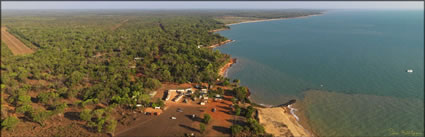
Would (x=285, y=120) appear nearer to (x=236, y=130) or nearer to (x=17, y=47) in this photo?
(x=236, y=130)

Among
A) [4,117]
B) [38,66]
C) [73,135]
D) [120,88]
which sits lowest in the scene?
[73,135]

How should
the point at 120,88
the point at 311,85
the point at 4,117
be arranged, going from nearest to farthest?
the point at 4,117 → the point at 120,88 → the point at 311,85

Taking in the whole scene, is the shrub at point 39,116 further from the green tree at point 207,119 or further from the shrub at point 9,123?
the green tree at point 207,119

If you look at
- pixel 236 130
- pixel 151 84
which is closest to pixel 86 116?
pixel 151 84

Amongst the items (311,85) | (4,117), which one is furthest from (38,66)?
(311,85)

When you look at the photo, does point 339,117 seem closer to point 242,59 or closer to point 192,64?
point 192,64

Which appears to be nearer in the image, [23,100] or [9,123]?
[9,123]

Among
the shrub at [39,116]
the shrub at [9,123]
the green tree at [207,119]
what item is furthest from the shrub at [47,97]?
the green tree at [207,119]

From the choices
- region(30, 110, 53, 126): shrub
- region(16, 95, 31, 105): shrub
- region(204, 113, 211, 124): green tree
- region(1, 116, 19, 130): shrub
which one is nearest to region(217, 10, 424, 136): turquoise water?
region(204, 113, 211, 124): green tree

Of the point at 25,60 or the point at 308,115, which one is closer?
the point at 308,115
